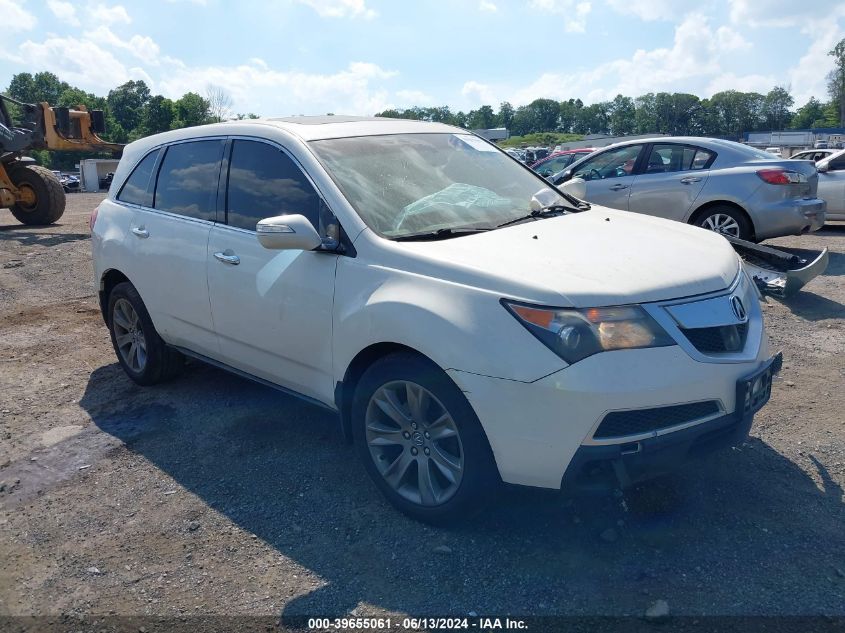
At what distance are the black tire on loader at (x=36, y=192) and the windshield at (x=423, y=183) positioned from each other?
1420 cm

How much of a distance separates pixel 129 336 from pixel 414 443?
121 inches

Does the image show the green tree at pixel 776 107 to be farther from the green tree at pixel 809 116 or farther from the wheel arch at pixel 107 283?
the wheel arch at pixel 107 283

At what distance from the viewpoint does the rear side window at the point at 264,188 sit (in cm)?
396

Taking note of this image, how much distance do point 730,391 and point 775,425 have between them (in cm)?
152

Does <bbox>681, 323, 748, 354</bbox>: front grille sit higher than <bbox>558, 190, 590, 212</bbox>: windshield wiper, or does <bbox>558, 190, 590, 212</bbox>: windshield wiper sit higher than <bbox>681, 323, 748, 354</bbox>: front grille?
<bbox>558, 190, 590, 212</bbox>: windshield wiper

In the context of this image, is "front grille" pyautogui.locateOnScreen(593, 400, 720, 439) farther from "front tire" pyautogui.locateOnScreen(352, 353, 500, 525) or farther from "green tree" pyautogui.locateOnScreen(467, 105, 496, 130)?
"green tree" pyautogui.locateOnScreen(467, 105, 496, 130)

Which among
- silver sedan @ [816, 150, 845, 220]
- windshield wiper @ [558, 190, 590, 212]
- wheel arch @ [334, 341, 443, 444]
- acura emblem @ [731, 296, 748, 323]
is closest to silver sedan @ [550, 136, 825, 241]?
silver sedan @ [816, 150, 845, 220]

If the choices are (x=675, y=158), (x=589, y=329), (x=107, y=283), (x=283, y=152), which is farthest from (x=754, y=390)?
(x=675, y=158)

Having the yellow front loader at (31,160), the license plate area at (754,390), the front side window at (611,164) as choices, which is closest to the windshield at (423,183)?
the license plate area at (754,390)

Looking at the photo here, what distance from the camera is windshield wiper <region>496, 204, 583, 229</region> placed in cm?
398

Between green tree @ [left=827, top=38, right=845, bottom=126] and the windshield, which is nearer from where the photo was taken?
the windshield

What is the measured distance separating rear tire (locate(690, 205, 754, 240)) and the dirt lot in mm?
4016

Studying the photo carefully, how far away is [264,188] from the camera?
13.8ft

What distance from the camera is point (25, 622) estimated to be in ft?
9.93
